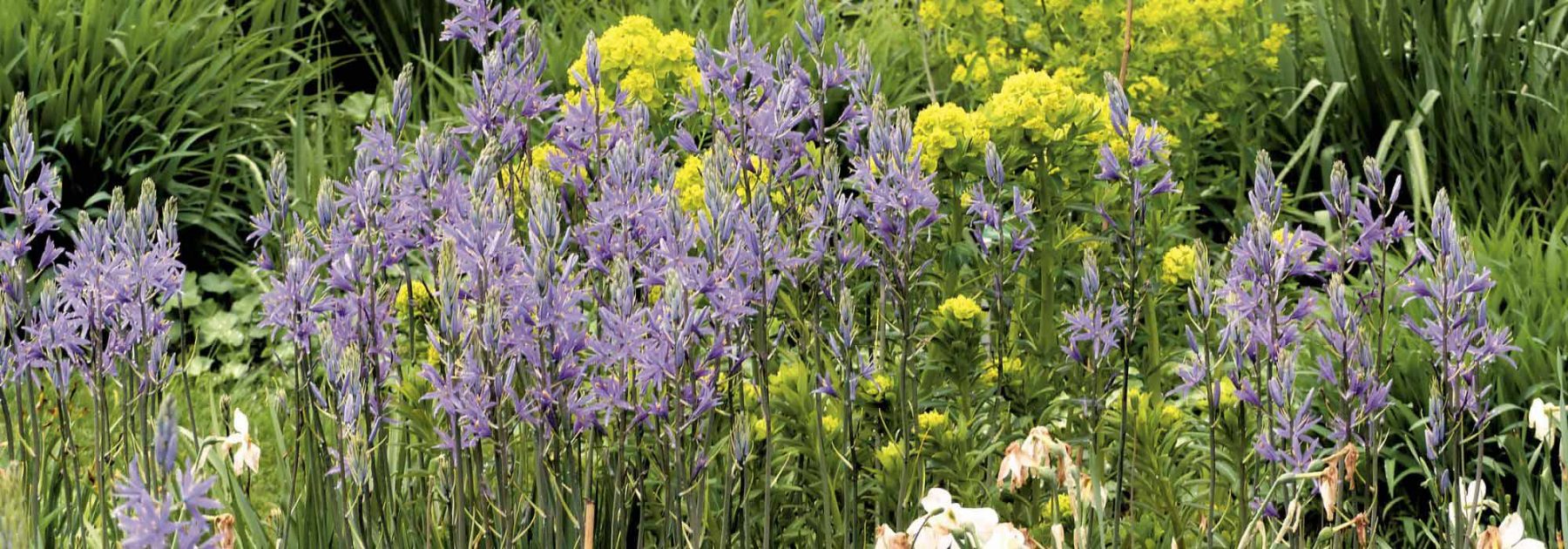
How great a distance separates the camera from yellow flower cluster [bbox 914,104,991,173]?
127 inches

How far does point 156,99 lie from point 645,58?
3.08m

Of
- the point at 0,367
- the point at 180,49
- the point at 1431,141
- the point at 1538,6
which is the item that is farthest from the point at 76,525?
the point at 1538,6

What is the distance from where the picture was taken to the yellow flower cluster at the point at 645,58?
3.77 m

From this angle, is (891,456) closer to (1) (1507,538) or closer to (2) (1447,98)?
(1) (1507,538)

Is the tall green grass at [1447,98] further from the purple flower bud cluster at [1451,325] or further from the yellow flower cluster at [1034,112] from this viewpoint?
the purple flower bud cluster at [1451,325]

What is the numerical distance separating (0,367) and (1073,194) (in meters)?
2.01

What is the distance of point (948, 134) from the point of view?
3.23m

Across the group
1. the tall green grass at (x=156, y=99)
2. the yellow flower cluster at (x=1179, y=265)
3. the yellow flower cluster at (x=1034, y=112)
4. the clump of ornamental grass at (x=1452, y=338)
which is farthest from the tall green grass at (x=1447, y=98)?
the tall green grass at (x=156, y=99)

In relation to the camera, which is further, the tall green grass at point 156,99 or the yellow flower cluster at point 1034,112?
the tall green grass at point 156,99

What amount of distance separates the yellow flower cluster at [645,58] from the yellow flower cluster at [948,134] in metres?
0.71

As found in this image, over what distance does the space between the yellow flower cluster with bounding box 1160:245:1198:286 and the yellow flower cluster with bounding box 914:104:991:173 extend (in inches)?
20.6

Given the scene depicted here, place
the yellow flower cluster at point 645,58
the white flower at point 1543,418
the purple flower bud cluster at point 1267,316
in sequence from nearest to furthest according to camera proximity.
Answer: the purple flower bud cluster at point 1267,316 < the white flower at point 1543,418 < the yellow flower cluster at point 645,58

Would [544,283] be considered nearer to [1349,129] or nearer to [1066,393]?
[1066,393]

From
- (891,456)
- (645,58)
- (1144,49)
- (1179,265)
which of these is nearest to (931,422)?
(891,456)
